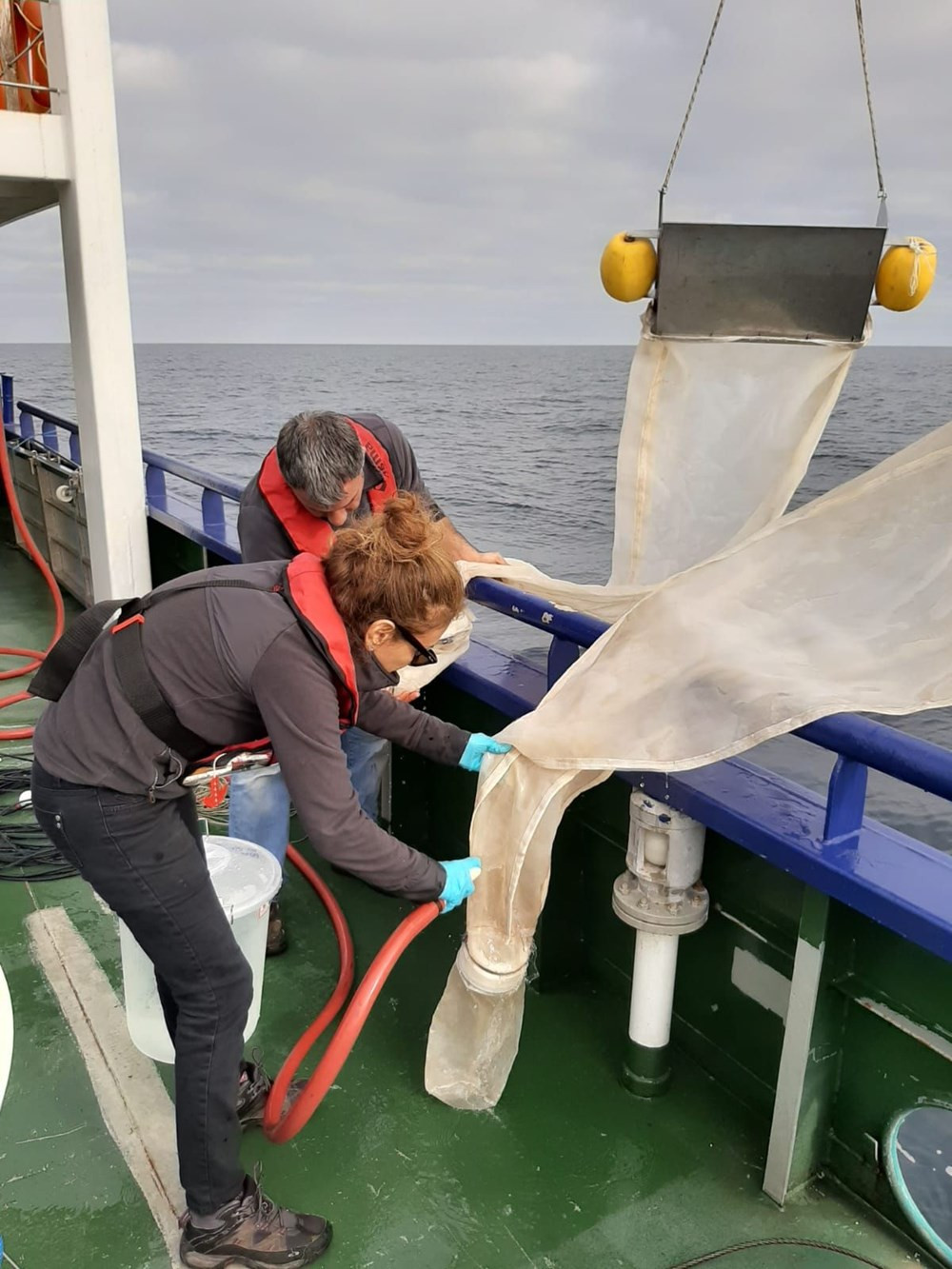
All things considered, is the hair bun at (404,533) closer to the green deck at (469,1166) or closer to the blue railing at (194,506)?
the green deck at (469,1166)

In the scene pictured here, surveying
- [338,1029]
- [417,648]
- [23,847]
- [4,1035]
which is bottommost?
[23,847]

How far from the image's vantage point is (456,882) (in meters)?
2.19

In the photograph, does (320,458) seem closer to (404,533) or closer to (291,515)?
(291,515)

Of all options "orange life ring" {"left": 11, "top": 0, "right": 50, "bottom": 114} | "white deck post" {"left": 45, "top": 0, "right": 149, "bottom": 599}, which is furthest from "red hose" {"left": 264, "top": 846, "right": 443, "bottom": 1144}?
"orange life ring" {"left": 11, "top": 0, "right": 50, "bottom": 114}

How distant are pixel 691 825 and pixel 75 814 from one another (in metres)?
1.48

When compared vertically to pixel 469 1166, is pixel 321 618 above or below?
above

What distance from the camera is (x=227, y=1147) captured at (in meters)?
2.14

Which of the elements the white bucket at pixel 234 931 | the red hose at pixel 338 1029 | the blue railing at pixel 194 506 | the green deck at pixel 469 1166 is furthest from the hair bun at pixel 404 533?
the blue railing at pixel 194 506

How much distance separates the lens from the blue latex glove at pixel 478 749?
8.03ft

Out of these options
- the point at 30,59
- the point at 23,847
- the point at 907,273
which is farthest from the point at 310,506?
the point at 30,59

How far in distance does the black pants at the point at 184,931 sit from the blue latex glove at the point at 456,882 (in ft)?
1.54

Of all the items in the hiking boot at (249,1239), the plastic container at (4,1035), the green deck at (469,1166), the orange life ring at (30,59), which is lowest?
the green deck at (469,1166)

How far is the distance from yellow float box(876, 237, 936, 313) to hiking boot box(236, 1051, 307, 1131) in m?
2.81

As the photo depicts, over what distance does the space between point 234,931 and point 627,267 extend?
222 centimetres
